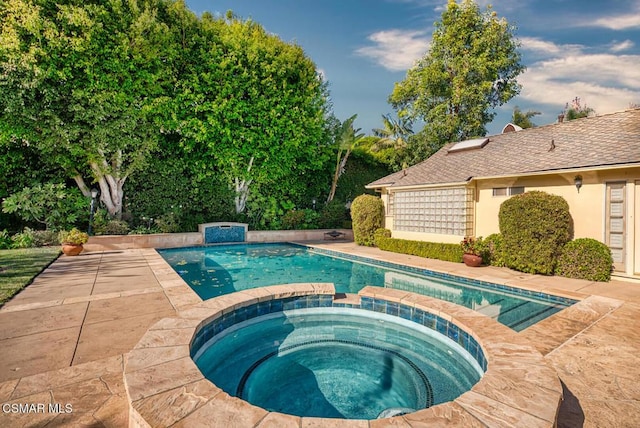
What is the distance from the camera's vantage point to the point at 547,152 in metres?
10.1

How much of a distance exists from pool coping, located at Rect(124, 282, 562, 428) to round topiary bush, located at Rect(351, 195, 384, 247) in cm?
1113

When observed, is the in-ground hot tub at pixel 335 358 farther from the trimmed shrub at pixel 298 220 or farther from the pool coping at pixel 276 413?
the trimmed shrub at pixel 298 220

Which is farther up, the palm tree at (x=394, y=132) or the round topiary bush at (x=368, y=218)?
the palm tree at (x=394, y=132)

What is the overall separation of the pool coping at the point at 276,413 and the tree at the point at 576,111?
22.4 meters

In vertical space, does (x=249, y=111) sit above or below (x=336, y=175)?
above

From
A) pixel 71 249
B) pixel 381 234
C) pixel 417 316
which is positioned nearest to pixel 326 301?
pixel 417 316

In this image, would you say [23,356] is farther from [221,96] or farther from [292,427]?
[221,96]

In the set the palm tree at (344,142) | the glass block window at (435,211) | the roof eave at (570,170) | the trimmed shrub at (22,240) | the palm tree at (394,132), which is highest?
the palm tree at (394,132)

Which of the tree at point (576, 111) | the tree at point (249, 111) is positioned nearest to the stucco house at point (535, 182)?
the tree at point (249, 111)

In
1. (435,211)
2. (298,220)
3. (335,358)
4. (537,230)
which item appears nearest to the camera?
(335,358)

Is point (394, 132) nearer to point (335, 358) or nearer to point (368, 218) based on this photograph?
point (368, 218)

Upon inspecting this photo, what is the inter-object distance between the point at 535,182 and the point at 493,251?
2554 mm

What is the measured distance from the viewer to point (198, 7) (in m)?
15.8

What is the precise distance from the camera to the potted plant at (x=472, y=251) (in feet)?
31.7
